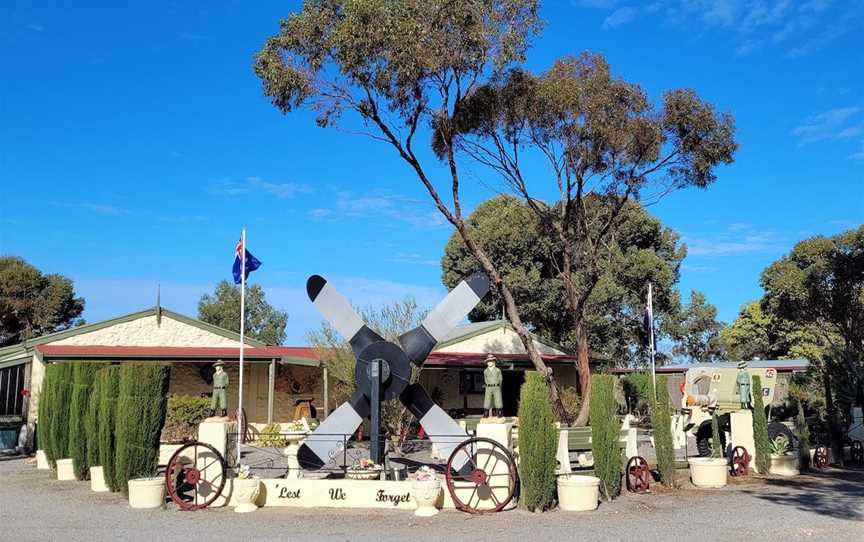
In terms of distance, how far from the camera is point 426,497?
33.3 feet

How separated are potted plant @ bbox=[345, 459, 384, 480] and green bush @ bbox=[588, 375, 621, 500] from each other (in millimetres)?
3377

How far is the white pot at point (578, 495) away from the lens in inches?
410

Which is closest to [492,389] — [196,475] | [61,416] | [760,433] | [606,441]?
[606,441]

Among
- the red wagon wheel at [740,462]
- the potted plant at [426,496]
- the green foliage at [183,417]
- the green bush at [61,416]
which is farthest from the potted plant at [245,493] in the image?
the green foliage at [183,417]

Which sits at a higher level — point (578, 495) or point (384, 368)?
point (384, 368)

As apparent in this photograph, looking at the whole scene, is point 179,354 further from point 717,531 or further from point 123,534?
point 717,531

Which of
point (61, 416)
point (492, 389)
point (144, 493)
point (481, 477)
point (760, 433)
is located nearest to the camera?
point (481, 477)

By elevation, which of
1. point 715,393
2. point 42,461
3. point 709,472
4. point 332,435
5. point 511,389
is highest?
point 511,389

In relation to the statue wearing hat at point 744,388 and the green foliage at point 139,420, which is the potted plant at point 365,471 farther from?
the statue wearing hat at point 744,388

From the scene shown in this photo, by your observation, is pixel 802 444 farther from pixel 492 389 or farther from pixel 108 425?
pixel 108 425

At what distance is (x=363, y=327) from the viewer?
1251cm

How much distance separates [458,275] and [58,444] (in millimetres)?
24196

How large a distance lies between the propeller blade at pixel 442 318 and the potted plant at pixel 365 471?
1.91 m

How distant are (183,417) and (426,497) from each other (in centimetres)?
1184
